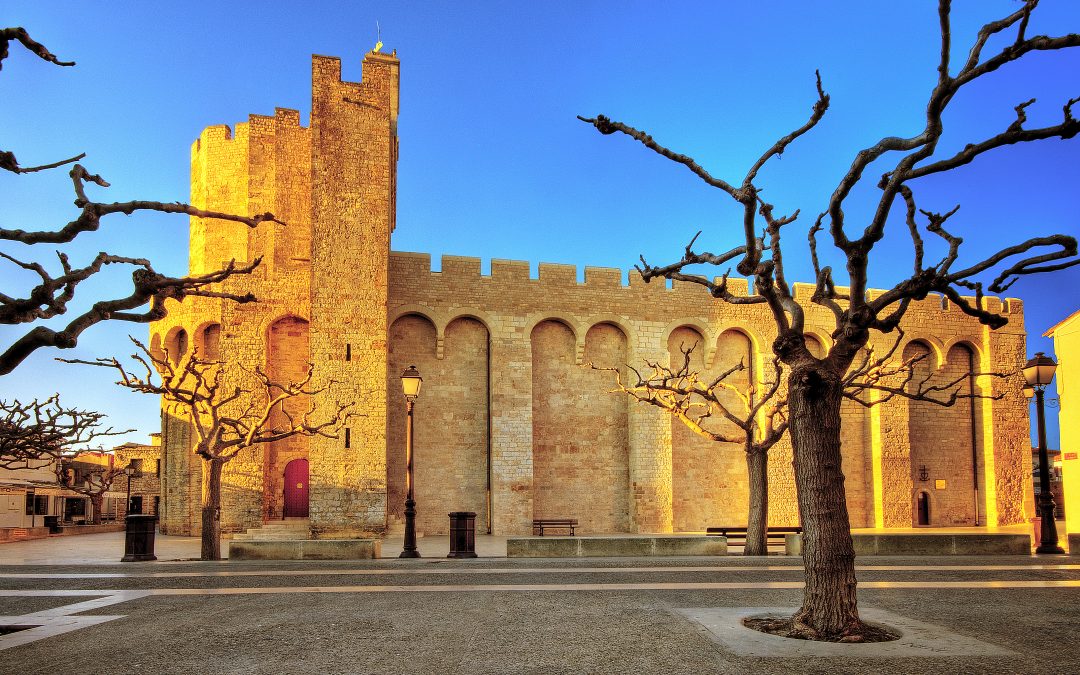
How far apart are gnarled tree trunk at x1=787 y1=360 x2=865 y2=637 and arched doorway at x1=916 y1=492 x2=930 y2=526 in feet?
83.9

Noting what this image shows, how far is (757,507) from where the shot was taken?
1673cm

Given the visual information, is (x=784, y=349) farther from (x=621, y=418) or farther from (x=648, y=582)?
(x=621, y=418)

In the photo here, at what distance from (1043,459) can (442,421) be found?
16.3 meters

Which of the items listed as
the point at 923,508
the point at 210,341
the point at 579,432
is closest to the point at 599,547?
the point at 579,432

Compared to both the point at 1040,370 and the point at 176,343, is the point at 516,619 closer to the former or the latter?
the point at 1040,370

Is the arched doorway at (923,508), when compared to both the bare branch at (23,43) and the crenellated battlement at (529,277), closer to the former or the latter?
the crenellated battlement at (529,277)

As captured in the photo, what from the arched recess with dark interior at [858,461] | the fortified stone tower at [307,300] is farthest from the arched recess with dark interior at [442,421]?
the arched recess with dark interior at [858,461]

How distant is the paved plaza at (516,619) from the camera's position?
5.57 m

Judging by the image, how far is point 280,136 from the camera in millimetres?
27609

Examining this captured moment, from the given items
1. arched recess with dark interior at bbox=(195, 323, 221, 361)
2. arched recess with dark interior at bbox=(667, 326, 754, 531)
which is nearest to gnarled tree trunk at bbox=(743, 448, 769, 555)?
arched recess with dark interior at bbox=(667, 326, 754, 531)

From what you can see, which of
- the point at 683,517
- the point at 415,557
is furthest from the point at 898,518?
the point at 415,557

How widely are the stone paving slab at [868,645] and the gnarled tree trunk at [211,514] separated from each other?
39.7ft

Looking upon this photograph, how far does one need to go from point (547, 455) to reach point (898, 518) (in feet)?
41.4

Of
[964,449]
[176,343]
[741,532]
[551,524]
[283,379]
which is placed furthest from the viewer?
[964,449]
